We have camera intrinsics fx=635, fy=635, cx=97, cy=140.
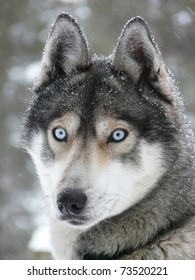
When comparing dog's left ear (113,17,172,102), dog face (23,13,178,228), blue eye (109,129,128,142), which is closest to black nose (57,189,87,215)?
dog face (23,13,178,228)

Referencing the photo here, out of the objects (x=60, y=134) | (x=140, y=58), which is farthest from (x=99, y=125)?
(x=140, y=58)

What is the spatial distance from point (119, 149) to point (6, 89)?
938 centimetres

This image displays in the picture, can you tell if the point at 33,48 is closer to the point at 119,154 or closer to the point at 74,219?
the point at 119,154

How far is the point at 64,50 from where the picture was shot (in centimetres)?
402

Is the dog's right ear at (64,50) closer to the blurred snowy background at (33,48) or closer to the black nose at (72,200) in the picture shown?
the black nose at (72,200)

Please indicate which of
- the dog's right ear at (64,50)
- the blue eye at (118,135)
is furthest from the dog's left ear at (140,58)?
the blue eye at (118,135)

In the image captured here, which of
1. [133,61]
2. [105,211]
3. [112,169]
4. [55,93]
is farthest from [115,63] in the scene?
[105,211]

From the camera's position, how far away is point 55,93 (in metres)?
A: 3.94

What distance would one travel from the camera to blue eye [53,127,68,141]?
3.75 meters

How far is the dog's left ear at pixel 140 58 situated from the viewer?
148 inches

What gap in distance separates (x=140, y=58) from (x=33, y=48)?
9.05 m

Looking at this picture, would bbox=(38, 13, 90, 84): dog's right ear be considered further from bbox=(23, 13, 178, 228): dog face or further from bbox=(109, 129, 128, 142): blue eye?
bbox=(109, 129, 128, 142): blue eye

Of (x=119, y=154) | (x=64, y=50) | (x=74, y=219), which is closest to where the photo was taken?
(x=74, y=219)

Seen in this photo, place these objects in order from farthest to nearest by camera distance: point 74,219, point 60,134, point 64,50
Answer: point 64,50
point 60,134
point 74,219
